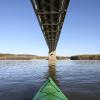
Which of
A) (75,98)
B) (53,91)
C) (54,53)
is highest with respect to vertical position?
(54,53)

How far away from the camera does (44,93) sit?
39.1 feet

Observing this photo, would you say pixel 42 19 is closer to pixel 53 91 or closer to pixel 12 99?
pixel 12 99

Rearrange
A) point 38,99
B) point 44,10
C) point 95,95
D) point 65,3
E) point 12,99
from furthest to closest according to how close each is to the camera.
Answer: point 44,10, point 65,3, point 95,95, point 12,99, point 38,99

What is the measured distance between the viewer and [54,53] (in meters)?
74.4

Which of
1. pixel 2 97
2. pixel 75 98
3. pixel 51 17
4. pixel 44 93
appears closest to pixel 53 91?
pixel 44 93

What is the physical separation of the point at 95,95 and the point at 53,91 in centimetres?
597

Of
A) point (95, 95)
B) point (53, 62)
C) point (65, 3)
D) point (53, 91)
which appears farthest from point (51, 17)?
point (53, 62)

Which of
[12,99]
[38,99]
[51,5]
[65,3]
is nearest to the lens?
[38,99]

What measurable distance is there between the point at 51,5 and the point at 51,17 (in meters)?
5.67

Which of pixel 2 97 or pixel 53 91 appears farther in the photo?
pixel 2 97

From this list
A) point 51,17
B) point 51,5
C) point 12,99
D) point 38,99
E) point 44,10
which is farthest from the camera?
point 51,17

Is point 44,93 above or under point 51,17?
Answer: under

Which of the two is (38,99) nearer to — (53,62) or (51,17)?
(51,17)

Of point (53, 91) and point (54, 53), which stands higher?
point (54, 53)
